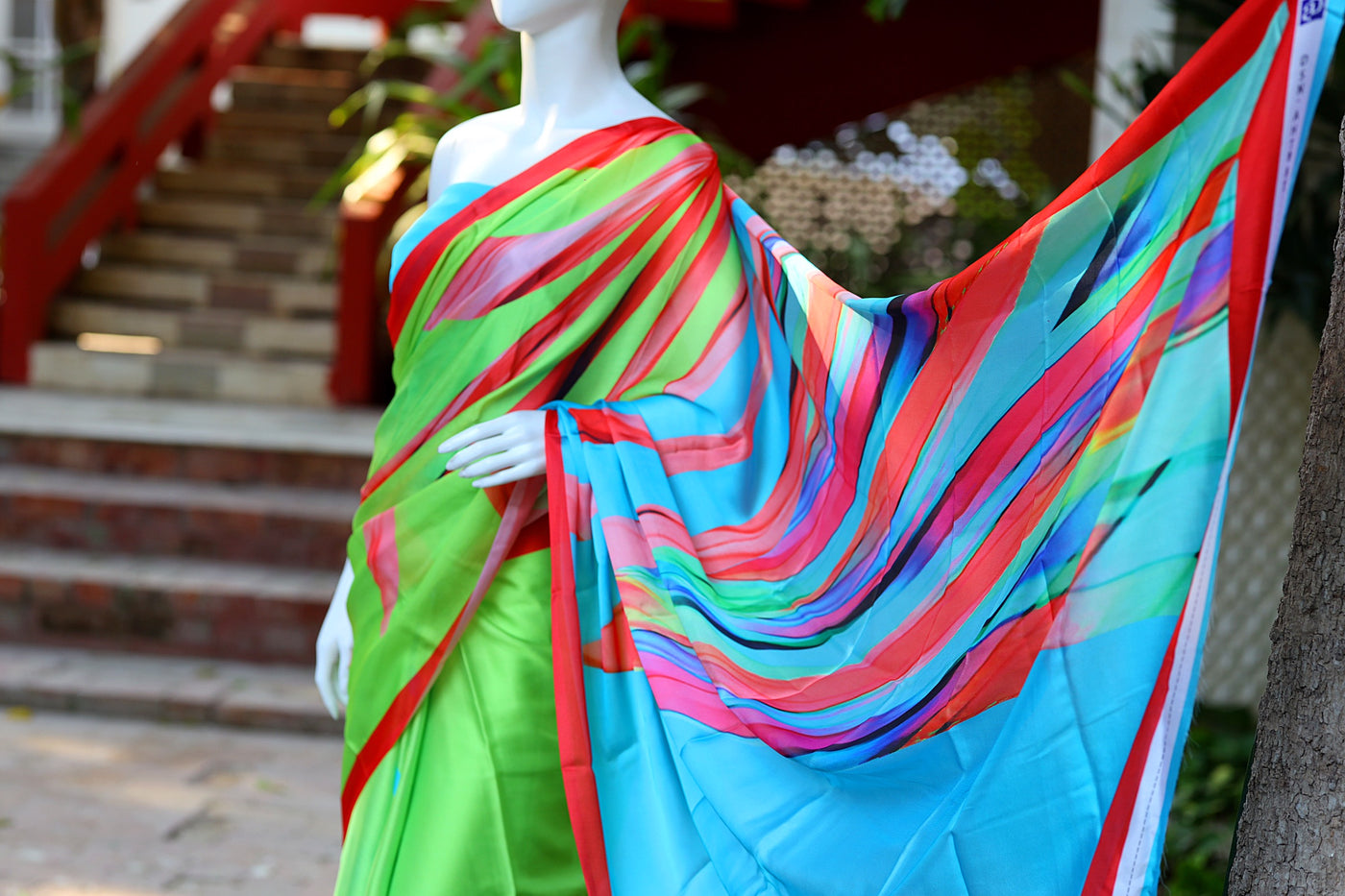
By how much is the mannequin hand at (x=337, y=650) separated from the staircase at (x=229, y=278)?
3.56 metres

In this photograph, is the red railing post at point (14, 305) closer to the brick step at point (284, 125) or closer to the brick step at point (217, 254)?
the brick step at point (217, 254)

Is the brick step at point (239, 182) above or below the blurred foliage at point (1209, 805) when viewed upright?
above

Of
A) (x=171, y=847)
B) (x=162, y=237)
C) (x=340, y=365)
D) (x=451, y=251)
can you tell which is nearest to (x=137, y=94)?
(x=162, y=237)

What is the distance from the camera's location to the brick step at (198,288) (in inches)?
229

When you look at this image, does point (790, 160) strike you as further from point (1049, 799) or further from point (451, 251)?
point (1049, 799)

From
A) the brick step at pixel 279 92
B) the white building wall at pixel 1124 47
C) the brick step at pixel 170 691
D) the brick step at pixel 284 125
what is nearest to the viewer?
the white building wall at pixel 1124 47

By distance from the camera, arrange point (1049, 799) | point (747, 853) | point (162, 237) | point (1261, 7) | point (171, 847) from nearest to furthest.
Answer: point (1261, 7)
point (1049, 799)
point (747, 853)
point (171, 847)
point (162, 237)

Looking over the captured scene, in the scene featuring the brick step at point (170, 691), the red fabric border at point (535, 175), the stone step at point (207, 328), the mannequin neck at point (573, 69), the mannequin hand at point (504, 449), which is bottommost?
the brick step at point (170, 691)

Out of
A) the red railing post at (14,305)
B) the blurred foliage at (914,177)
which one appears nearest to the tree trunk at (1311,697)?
the red railing post at (14,305)

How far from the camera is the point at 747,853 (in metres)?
1.32

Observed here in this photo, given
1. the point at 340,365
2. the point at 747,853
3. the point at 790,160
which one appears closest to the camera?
the point at 747,853

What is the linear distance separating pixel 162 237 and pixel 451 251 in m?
5.08

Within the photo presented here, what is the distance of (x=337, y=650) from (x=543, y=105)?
29.2 inches

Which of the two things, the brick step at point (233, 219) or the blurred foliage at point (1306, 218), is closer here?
the blurred foliage at point (1306, 218)
